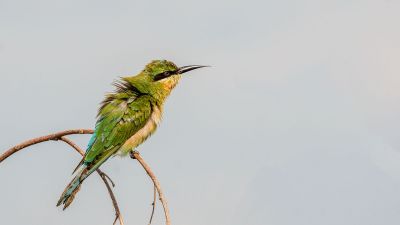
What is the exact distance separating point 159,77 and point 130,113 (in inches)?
30.2

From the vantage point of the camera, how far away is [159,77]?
21.1 ft

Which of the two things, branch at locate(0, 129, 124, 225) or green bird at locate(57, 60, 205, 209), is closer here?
branch at locate(0, 129, 124, 225)

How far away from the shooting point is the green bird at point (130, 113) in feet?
17.3

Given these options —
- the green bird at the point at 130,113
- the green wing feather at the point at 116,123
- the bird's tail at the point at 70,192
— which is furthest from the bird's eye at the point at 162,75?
the bird's tail at the point at 70,192

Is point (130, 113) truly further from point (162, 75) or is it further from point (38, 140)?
point (38, 140)

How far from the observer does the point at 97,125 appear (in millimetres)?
5516

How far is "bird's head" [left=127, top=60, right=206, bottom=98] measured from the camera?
6.35 meters

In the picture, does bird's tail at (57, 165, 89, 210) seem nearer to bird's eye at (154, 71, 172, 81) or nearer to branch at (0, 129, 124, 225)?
branch at (0, 129, 124, 225)

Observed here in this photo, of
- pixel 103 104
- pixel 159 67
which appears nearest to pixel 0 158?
pixel 103 104

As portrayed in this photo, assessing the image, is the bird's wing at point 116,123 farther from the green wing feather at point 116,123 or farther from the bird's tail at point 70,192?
the bird's tail at point 70,192

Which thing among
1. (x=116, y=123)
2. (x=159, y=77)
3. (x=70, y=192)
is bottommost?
(x=70, y=192)

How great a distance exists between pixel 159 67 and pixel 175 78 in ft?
0.68

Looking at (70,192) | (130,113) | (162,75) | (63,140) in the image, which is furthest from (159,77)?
(63,140)

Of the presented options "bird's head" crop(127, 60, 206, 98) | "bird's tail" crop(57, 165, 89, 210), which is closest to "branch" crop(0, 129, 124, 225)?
"bird's tail" crop(57, 165, 89, 210)
